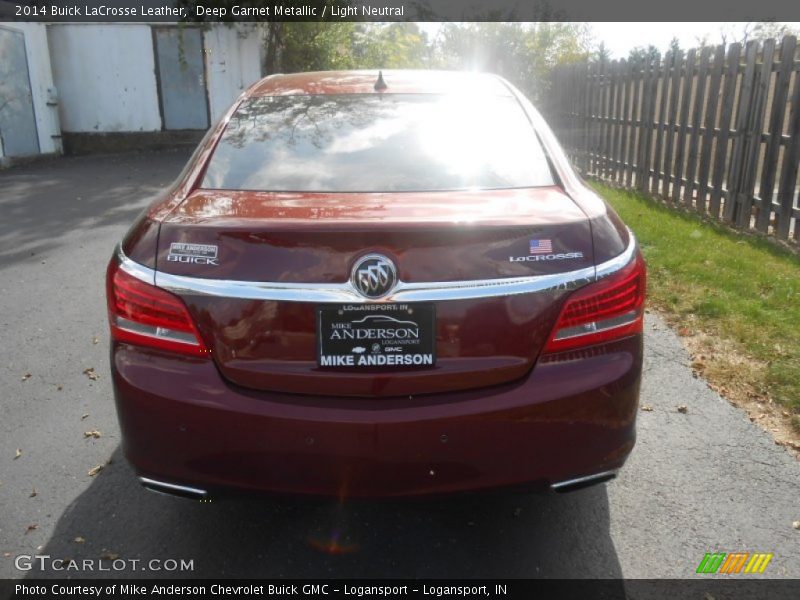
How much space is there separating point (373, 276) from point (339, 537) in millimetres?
1162

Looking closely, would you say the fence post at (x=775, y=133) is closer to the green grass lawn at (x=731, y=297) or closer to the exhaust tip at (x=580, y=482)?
the green grass lawn at (x=731, y=297)

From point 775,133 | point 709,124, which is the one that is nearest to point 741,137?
point 775,133

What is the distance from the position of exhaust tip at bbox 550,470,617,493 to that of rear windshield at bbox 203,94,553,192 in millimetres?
1070

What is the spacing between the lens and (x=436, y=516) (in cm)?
293

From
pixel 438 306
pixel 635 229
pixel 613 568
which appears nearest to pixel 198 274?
pixel 438 306

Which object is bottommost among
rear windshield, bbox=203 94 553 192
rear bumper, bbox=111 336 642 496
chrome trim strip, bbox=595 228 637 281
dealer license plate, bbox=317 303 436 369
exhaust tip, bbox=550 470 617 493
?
exhaust tip, bbox=550 470 617 493

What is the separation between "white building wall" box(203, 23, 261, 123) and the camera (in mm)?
16922

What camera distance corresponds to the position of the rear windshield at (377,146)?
2764mm

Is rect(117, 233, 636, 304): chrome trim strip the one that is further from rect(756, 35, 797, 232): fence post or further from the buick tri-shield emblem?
rect(756, 35, 797, 232): fence post

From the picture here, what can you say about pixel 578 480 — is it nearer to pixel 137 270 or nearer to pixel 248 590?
pixel 248 590

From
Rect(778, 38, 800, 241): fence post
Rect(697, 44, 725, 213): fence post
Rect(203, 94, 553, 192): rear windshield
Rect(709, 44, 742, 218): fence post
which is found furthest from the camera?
Rect(697, 44, 725, 213): fence post

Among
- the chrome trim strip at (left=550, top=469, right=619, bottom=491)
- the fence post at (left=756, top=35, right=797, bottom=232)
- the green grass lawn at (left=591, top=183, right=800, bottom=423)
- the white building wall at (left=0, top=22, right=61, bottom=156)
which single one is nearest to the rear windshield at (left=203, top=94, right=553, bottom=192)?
the chrome trim strip at (left=550, top=469, right=619, bottom=491)

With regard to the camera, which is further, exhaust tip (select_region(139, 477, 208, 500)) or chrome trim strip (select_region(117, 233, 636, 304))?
exhaust tip (select_region(139, 477, 208, 500))

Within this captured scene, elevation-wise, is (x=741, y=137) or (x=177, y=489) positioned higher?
(x=741, y=137)
